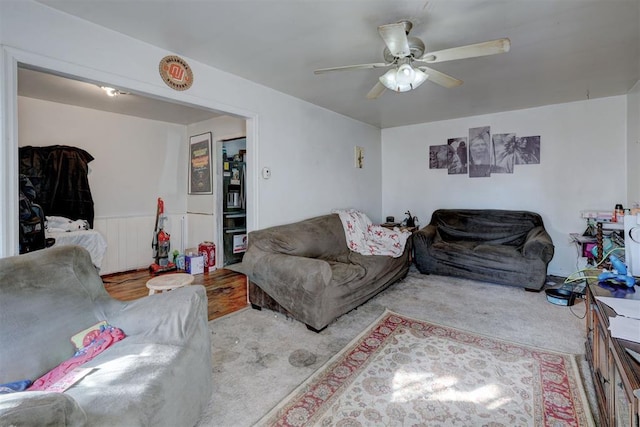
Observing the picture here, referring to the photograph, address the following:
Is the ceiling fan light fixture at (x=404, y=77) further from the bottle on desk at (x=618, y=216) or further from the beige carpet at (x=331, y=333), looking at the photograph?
the bottle on desk at (x=618, y=216)

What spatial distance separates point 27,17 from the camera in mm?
1760

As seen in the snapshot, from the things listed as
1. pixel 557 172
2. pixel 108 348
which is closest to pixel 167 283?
pixel 108 348

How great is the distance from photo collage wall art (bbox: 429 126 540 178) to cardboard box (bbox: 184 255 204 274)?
3942mm

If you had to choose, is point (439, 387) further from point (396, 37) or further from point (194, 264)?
point (194, 264)

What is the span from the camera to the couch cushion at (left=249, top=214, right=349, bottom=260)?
2.98 metres

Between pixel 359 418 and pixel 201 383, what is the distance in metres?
0.83

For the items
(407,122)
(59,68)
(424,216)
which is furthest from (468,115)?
(59,68)

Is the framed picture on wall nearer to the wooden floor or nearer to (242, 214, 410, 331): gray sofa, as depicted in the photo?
the wooden floor

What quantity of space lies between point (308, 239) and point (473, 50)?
2.21 m

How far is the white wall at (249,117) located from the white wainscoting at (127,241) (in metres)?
0.85

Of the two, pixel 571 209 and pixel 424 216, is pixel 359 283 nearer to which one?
pixel 424 216

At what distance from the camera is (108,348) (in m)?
1.41

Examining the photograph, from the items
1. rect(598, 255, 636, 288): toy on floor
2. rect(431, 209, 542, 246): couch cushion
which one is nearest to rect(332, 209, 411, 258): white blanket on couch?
rect(431, 209, 542, 246): couch cushion

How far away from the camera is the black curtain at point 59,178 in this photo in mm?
3668
